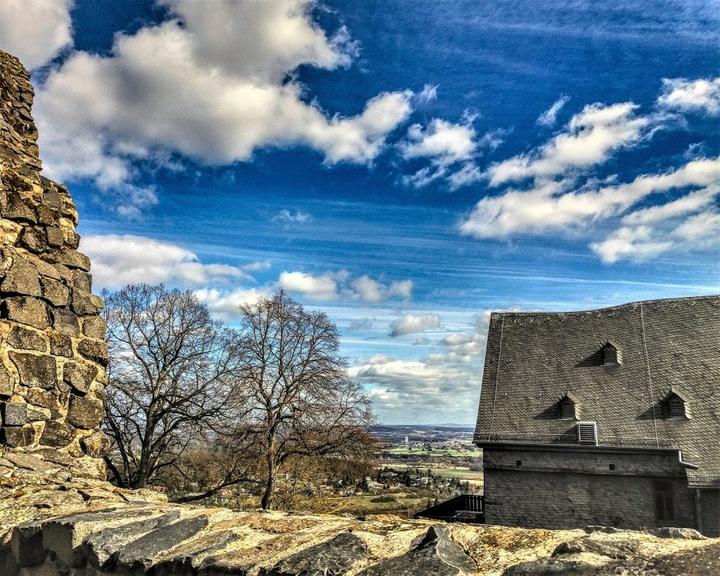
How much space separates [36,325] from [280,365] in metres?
17.3

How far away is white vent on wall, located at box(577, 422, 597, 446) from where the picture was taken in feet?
66.6

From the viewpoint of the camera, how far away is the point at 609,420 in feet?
68.0

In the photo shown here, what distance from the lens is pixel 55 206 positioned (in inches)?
201

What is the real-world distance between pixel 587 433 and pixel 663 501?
127 inches

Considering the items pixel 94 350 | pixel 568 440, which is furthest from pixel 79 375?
pixel 568 440

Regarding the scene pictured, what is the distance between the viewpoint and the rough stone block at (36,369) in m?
4.32

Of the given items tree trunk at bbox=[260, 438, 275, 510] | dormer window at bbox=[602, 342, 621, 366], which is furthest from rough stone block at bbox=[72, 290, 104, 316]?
dormer window at bbox=[602, 342, 621, 366]

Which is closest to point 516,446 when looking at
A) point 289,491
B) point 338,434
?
point 338,434

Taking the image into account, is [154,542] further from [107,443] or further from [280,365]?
[280,365]

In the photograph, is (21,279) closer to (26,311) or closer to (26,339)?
(26,311)

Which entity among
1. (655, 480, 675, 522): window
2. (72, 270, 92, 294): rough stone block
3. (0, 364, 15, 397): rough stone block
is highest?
(72, 270, 92, 294): rough stone block

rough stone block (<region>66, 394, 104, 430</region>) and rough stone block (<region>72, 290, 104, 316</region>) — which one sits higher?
rough stone block (<region>72, 290, 104, 316</region>)

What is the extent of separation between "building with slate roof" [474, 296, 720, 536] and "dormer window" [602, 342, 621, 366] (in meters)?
0.04

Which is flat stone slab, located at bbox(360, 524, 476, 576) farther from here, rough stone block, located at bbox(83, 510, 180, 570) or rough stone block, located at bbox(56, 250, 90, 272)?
rough stone block, located at bbox(56, 250, 90, 272)
